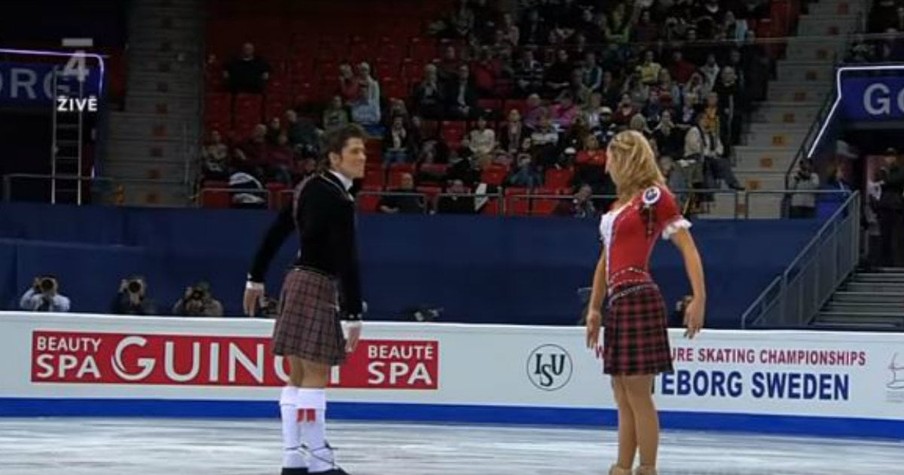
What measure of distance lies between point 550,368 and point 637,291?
8.44m

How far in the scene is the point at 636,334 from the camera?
893cm

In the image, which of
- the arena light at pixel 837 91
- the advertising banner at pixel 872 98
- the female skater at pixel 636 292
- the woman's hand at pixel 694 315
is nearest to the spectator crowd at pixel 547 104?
the arena light at pixel 837 91

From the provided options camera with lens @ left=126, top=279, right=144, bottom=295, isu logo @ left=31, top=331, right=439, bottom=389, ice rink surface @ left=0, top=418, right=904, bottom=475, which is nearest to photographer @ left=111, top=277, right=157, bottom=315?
camera with lens @ left=126, top=279, right=144, bottom=295

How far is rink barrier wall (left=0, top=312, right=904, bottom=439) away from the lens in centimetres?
1681

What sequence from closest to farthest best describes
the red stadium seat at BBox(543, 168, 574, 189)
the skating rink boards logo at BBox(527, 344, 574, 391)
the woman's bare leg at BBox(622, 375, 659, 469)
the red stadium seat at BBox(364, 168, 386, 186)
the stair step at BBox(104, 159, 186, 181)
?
the woman's bare leg at BBox(622, 375, 659, 469) < the skating rink boards logo at BBox(527, 344, 574, 391) < the red stadium seat at BBox(543, 168, 574, 189) < the red stadium seat at BBox(364, 168, 386, 186) < the stair step at BBox(104, 159, 186, 181)

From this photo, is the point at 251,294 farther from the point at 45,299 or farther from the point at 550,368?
the point at 45,299

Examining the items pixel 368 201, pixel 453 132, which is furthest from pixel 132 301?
pixel 453 132

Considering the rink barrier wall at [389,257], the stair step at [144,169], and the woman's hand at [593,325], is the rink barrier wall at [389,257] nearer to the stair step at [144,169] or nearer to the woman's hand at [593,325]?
the stair step at [144,169]

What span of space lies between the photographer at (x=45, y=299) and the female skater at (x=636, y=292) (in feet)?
38.1

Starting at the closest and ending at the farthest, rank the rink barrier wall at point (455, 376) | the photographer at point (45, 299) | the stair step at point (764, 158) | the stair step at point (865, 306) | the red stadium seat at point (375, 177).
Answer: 1. the rink barrier wall at point (455, 376)
2. the photographer at point (45, 299)
3. the stair step at point (865, 306)
4. the red stadium seat at point (375, 177)
5. the stair step at point (764, 158)

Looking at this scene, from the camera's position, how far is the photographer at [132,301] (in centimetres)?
2022

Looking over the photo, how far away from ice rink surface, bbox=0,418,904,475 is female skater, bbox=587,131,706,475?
5.55ft

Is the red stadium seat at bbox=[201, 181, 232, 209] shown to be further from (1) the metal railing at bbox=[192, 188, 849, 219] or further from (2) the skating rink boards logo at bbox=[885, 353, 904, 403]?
(2) the skating rink boards logo at bbox=[885, 353, 904, 403]

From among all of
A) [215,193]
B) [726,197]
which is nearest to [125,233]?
[215,193]
